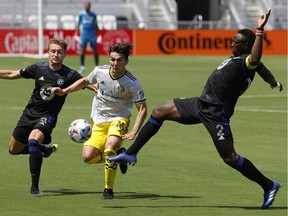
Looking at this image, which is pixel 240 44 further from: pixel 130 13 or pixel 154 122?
pixel 130 13

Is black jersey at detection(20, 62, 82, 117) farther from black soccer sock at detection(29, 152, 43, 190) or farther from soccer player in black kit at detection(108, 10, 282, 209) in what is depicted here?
soccer player in black kit at detection(108, 10, 282, 209)

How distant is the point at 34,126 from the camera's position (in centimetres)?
1236

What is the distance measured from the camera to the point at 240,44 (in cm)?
1130

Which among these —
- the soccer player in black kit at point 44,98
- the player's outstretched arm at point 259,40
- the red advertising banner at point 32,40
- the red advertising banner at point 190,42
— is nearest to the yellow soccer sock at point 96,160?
the soccer player in black kit at point 44,98

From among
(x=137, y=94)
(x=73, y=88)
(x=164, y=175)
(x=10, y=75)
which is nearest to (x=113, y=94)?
(x=137, y=94)

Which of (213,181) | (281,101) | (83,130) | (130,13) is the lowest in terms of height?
(130,13)

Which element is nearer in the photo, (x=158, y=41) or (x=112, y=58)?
(x=112, y=58)

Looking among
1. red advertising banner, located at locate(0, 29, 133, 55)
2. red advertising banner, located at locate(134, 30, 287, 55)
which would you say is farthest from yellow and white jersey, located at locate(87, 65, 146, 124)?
red advertising banner, located at locate(134, 30, 287, 55)

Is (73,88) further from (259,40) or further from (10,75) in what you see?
(259,40)

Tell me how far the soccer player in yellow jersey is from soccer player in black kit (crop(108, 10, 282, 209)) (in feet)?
1.56

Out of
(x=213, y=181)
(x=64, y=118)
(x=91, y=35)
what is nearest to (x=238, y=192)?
(x=213, y=181)

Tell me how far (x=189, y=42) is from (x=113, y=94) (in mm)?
35021

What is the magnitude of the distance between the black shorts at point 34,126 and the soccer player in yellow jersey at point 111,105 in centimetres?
50

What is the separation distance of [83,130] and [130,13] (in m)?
43.0
